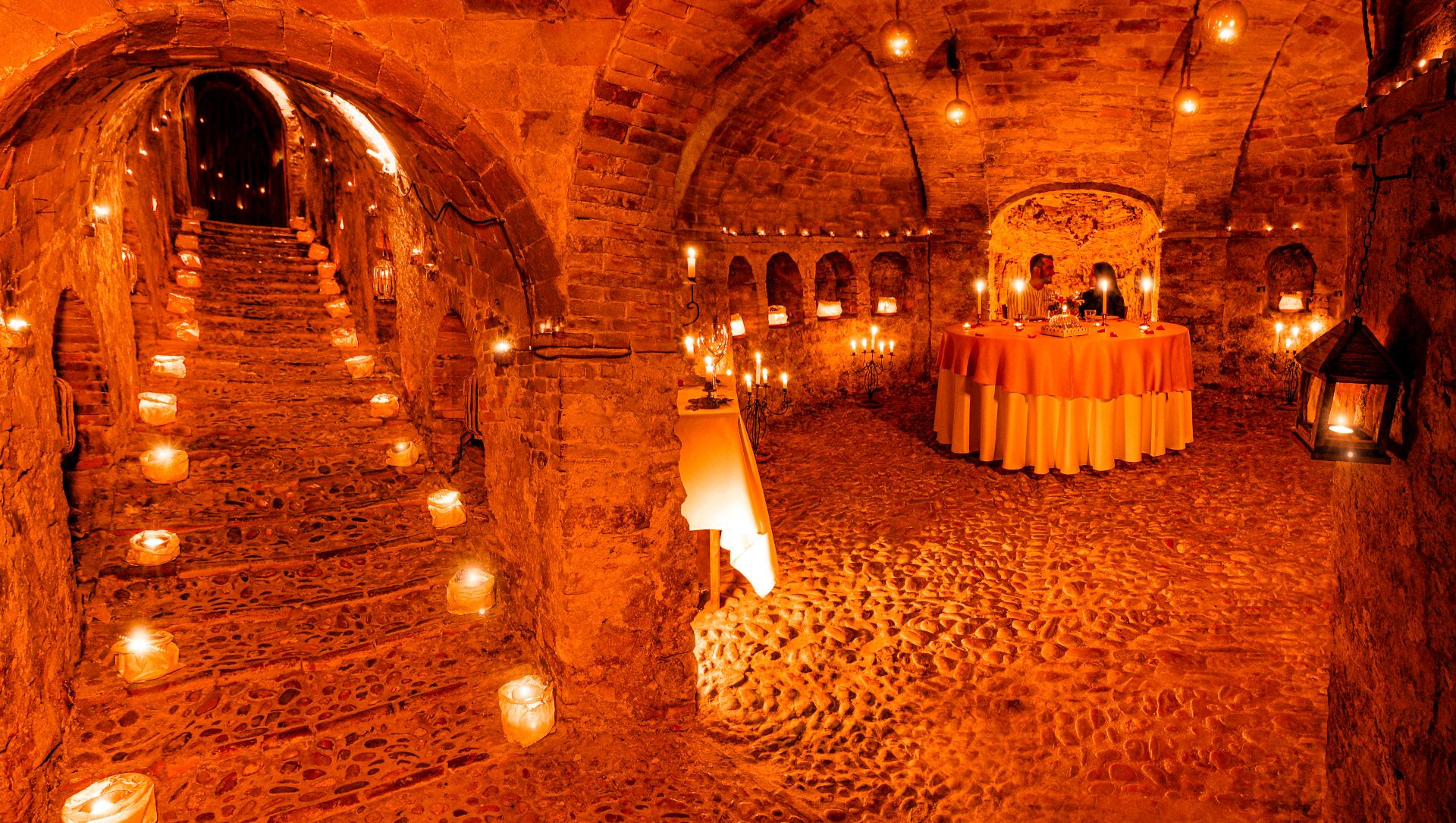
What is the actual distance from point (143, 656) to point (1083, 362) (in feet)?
23.9

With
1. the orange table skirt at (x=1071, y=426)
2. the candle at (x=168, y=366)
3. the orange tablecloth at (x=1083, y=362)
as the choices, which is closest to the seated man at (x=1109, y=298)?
the orange tablecloth at (x=1083, y=362)

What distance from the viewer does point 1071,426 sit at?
287 inches

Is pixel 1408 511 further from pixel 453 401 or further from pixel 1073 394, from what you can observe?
pixel 453 401

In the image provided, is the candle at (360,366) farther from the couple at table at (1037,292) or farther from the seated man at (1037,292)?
the seated man at (1037,292)

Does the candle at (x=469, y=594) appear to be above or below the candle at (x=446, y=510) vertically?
below

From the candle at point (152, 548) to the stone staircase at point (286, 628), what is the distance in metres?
0.07

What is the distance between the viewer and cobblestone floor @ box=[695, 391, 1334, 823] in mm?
3539

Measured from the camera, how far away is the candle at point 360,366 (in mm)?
9062

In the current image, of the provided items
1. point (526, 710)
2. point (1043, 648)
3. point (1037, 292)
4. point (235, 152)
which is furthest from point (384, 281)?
point (235, 152)

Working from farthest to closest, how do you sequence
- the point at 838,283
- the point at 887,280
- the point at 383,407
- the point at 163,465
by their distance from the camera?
the point at 887,280 → the point at 838,283 → the point at 383,407 → the point at 163,465

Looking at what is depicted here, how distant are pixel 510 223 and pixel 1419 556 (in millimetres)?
3818

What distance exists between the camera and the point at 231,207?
17.0 metres

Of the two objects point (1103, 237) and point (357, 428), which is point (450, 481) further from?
point (1103, 237)

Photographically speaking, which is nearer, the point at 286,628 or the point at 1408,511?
the point at 1408,511
